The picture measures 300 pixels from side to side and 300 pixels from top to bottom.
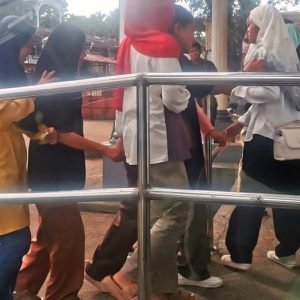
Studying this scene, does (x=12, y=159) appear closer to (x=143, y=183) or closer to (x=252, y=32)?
(x=143, y=183)

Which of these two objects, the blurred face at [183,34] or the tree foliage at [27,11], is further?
the tree foliage at [27,11]

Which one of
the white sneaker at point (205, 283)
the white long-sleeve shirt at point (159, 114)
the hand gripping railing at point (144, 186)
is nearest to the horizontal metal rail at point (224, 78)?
the hand gripping railing at point (144, 186)

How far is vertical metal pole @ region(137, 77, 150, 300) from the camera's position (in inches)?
77.7

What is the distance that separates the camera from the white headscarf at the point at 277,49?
100 inches

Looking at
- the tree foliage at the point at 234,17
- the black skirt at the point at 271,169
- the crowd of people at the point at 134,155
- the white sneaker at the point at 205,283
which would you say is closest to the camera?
the crowd of people at the point at 134,155

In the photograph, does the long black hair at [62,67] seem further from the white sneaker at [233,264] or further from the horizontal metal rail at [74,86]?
the white sneaker at [233,264]

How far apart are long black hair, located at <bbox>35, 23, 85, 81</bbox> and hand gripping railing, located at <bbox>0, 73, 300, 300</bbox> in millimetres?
399

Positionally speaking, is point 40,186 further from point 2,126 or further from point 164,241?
point 164,241

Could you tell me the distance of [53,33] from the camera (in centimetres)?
246

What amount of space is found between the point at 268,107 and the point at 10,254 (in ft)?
4.43

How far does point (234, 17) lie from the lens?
16.7 feet

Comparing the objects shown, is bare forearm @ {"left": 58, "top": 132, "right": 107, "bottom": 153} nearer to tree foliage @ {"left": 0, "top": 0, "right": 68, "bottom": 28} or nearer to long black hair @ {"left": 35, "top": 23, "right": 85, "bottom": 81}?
long black hair @ {"left": 35, "top": 23, "right": 85, "bottom": 81}

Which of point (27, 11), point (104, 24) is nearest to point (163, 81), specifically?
point (27, 11)

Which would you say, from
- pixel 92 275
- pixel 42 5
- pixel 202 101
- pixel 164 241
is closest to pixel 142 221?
pixel 164 241
